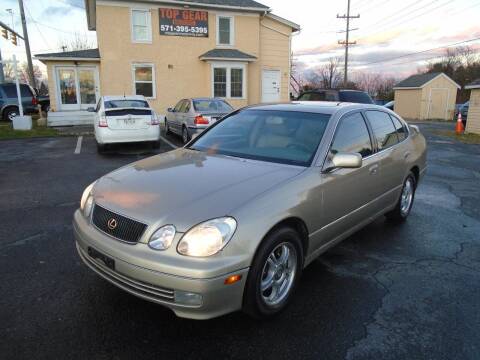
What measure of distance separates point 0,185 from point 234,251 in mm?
6167

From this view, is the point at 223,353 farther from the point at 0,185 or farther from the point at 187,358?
the point at 0,185

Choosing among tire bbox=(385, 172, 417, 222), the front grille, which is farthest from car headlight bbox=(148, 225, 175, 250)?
tire bbox=(385, 172, 417, 222)

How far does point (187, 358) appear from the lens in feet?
8.14

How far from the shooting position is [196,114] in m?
11.0

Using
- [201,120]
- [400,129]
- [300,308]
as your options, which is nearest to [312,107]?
[400,129]

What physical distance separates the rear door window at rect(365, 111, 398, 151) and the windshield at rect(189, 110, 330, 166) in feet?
2.93

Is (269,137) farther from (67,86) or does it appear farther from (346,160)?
(67,86)

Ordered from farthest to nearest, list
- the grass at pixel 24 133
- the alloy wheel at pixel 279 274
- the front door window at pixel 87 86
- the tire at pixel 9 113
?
the tire at pixel 9 113
the front door window at pixel 87 86
the grass at pixel 24 133
the alloy wheel at pixel 279 274

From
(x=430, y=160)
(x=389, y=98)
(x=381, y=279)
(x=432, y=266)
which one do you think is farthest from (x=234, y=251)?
(x=389, y=98)

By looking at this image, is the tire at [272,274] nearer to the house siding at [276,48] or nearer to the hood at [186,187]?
the hood at [186,187]

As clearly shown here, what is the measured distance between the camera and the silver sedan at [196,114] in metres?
10.9

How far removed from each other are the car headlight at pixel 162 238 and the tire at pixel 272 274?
0.60m

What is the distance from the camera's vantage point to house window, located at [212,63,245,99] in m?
19.8

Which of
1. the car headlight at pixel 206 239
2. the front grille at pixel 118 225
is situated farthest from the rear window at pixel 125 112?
the car headlight at pixel 206 239
